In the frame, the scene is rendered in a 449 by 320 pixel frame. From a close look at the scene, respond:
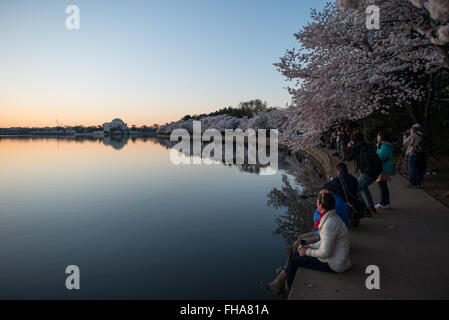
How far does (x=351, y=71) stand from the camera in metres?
10.3

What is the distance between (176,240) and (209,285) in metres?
2.84

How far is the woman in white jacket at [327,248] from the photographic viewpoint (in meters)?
3.86

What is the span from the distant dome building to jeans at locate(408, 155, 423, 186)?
171646 millimetres

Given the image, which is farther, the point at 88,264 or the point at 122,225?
the point at 122,225

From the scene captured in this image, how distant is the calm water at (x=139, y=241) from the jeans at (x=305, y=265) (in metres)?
1.22

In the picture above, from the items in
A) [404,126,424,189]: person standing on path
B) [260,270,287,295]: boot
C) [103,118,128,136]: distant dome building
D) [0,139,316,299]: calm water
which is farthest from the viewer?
[103,118,128,136]: distant dome building

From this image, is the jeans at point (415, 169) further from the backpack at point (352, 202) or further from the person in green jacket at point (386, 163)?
the backpack at point (352, 202)

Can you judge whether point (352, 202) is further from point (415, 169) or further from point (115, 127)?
point (115, 127)

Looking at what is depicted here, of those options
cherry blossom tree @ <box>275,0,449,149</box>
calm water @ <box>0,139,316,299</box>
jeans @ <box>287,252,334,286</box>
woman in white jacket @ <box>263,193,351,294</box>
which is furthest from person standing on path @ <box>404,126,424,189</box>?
jeans @ <box>287,252,334,286</box>

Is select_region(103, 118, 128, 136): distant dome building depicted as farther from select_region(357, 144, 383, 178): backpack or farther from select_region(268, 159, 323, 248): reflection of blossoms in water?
select_region(357, 144, 383, 178): backpack

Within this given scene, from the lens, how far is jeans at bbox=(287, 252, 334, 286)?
423cm

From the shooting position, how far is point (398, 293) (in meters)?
3.70
